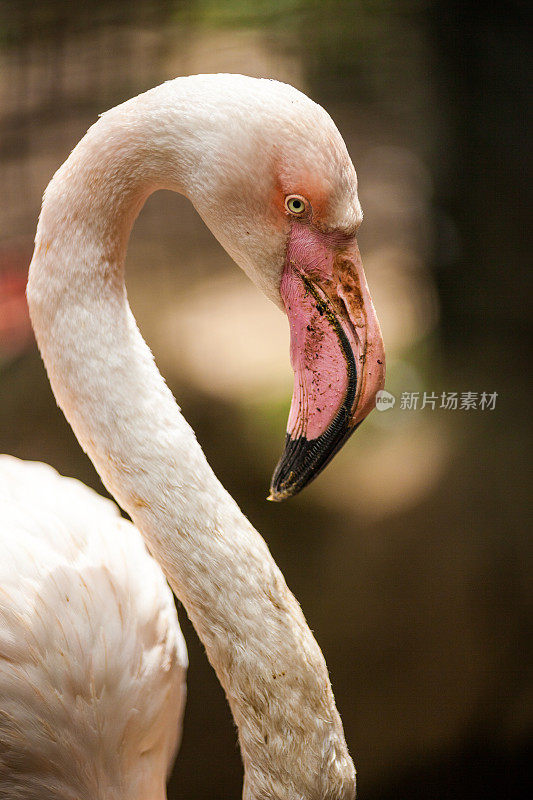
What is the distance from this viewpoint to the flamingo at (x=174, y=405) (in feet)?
2.62

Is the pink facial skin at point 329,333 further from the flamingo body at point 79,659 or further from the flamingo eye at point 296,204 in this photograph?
the flamingo body at point 79,659

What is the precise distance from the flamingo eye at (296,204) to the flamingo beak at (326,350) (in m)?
0.03

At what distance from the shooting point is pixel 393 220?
76.5 inches

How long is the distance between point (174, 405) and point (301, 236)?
0.97 ft

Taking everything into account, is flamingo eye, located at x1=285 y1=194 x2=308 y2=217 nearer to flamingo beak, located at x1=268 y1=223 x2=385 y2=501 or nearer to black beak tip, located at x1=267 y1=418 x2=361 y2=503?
flamingo beak, located at x1=268 y1=223 x2=385 y2=501

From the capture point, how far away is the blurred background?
1.80 m

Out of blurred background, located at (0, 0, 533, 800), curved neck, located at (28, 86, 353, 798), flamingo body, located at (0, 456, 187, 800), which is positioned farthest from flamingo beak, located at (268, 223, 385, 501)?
blurred background, located at (0, 0, 533, 800)

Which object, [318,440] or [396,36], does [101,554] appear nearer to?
[318,440]

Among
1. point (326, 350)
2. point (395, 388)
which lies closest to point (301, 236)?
point (326, 350)

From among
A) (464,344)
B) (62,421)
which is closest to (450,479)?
(464,344)

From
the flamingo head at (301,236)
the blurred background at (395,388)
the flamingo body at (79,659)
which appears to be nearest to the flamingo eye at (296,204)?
the flamingo head at (301,236)

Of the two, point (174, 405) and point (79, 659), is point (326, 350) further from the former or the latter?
point (79, 659)

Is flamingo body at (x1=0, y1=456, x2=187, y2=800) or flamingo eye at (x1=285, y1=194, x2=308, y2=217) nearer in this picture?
flamingo eye at (x1=285, y1=194, x2=308, y2=217)

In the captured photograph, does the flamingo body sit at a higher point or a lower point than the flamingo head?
lower
